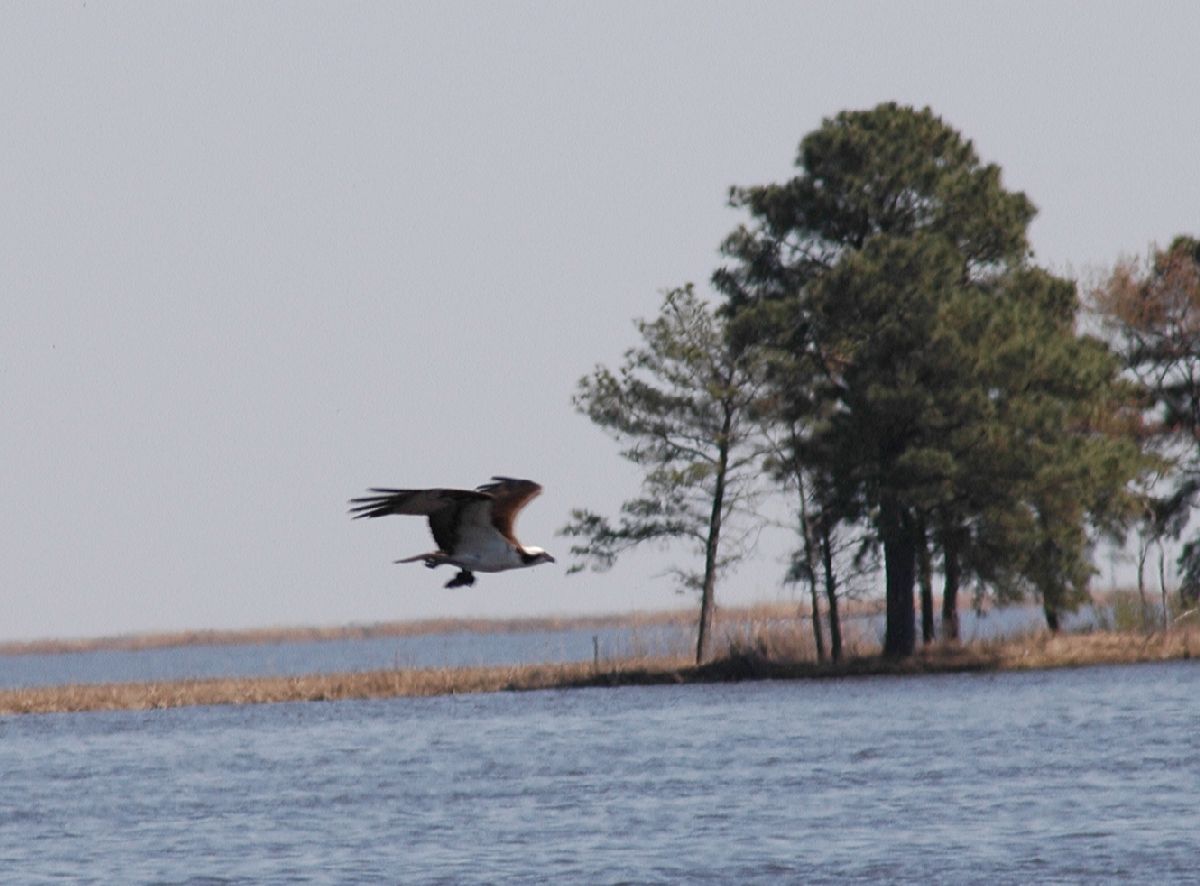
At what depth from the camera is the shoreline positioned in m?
55.7

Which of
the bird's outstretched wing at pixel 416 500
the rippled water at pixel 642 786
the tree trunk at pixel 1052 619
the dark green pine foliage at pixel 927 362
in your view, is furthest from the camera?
the tree trunk at pixel 1052 619

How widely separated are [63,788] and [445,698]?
16948 millimetres

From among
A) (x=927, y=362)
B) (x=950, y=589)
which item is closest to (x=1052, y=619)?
(x=950, y=589)

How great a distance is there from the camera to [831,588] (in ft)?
187

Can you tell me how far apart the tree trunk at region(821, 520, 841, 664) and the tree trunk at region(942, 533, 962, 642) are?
2.74 m

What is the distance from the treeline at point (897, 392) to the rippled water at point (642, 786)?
155 inches

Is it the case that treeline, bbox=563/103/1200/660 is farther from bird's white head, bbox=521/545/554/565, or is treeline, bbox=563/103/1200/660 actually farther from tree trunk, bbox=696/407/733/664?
bird's white head, bbox=521/545/554/565

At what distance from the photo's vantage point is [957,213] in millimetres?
55844

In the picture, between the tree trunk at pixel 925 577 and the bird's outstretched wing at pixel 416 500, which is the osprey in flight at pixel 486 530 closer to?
the bird's outstretched wing at pixel 416 500

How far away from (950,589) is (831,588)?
3.08 metres

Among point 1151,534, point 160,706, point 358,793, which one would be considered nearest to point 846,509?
point 1151,534

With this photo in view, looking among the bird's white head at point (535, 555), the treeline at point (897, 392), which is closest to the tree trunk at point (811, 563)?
the treeline at point (897, 392)

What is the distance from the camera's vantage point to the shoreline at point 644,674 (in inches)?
2191

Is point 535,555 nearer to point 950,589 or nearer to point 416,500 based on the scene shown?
point 416,500
